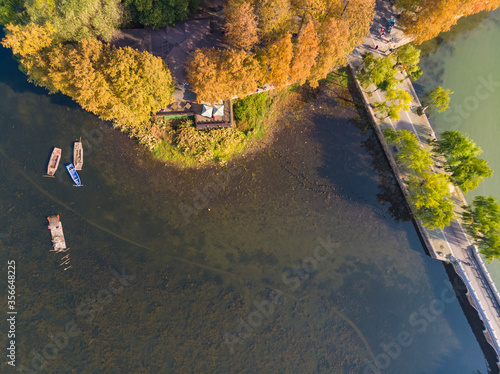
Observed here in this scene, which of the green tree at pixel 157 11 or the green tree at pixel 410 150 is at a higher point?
the green tree at pixel 157 11

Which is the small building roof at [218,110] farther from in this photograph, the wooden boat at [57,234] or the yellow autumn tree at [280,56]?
the wooden boat at [57,234]

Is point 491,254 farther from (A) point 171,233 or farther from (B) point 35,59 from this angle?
(B) point 35,59

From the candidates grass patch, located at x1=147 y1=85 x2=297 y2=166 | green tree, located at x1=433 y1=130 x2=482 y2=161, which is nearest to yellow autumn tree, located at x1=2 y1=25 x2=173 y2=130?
grass patch, located at x1=147 y1=85 x2=297 y2=166

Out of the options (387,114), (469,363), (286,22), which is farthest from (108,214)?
(469,363)

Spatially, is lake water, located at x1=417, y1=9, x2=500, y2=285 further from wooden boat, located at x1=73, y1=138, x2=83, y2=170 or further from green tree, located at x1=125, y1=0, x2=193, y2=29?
wooden boat, located at x1=73, y1=138, x2=83, y2=170

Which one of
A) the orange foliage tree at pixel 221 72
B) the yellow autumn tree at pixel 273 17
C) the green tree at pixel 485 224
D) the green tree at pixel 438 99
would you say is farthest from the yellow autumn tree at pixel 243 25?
the green tree at pixel 485 224
